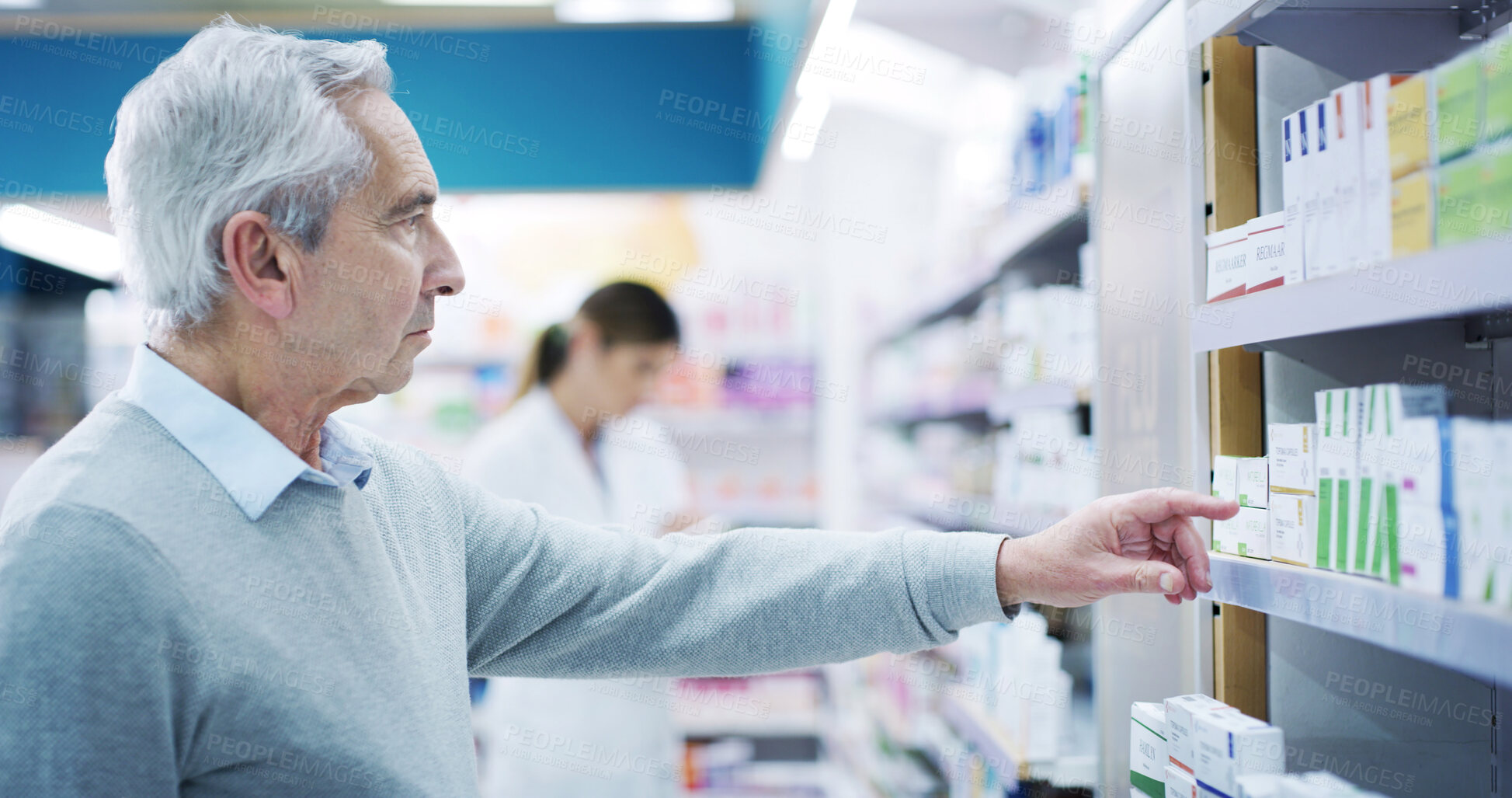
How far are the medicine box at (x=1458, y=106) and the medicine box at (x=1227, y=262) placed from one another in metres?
0.35

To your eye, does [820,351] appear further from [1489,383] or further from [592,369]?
[1489,383]

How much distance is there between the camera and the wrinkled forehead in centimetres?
128

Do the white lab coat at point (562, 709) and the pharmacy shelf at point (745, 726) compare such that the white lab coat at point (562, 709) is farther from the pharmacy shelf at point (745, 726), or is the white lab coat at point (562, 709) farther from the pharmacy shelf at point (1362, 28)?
the pharmacy shelf at point (1362, 28)

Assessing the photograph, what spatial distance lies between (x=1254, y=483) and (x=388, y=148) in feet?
4.22

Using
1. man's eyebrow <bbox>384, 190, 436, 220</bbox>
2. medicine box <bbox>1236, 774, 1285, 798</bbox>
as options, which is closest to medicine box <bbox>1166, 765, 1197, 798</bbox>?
Answer: medicine box <bbox>1236, 774, 1285, 798</bbox>

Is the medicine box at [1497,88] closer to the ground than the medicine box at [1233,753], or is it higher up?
higher up

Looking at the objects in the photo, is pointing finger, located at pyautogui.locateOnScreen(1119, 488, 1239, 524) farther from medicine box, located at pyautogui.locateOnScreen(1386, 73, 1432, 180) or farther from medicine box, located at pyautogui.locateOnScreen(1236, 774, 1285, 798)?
medicine box, located at pyautogui.locateOnScreen(1386, 73, 1432, 180)

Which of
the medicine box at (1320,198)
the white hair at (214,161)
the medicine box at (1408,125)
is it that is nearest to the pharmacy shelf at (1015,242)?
the medicine box at (1320,198)

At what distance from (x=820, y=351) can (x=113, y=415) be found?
4739 millimetres

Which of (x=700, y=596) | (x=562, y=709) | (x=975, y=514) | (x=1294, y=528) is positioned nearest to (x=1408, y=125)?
(x=1294, y=528)

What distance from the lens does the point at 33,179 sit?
16.9 ft

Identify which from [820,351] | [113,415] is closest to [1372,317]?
[113,415]

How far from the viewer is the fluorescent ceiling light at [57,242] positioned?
525cm

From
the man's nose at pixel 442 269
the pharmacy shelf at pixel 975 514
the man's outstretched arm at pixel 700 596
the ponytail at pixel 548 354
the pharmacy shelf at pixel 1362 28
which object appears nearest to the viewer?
the pharmacy shelf at pixel 1362 28
